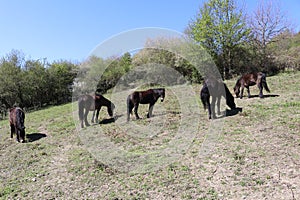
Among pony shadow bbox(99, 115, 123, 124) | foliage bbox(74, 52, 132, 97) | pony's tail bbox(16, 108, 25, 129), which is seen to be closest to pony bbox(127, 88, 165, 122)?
pony shadow bbox(99, 115, 123, 124)

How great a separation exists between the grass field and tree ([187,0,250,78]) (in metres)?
15.4

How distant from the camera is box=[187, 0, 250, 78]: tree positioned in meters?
23.8

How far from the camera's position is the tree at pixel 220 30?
23812mm

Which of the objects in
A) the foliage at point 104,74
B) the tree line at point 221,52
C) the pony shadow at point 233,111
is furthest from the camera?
the tree line at point 221,52

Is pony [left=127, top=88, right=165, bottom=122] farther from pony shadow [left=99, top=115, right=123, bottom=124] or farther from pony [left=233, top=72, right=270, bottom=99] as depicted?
pony [left=233, top=72, right=270, bottom=99]

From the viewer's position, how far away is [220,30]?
23.5 m

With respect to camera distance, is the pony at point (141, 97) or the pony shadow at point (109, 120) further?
the pony shadow at point (109, 120)

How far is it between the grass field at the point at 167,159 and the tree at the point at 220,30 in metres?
15.4

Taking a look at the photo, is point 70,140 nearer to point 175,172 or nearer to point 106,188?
point 106,188

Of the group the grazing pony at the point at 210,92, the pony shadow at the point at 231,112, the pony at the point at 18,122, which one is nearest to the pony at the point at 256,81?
the pony shadow at the point at 231,112

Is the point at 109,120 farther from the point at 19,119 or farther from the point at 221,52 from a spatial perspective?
the point at 221,52

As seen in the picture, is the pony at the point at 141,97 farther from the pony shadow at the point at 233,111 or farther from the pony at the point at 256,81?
the pony at the point at 256,81

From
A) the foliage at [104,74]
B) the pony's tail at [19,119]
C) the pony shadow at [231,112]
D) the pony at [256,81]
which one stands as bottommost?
the pony shadow at [231,112]

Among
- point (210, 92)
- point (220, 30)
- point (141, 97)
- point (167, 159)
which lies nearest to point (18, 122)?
point (141, 97)
